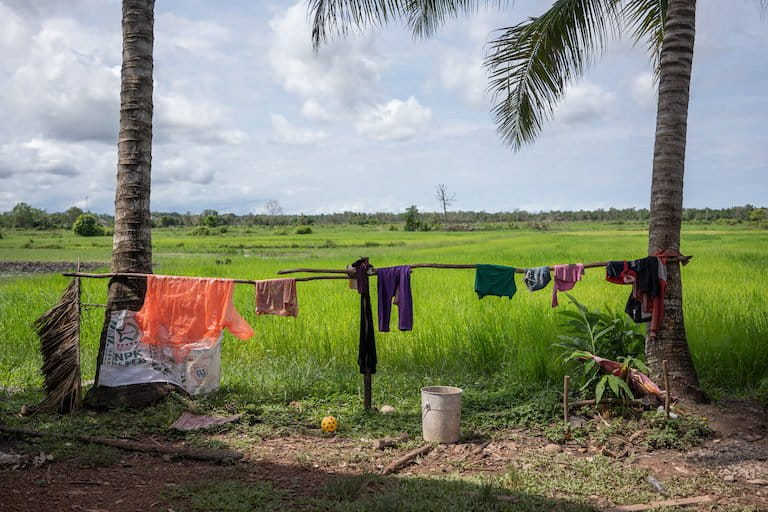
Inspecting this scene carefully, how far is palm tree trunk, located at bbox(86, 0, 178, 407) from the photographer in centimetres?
584

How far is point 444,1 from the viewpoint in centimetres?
715

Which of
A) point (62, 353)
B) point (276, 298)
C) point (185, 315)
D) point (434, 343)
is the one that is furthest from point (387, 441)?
point (62, 353)

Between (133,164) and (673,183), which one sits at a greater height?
(133,164)

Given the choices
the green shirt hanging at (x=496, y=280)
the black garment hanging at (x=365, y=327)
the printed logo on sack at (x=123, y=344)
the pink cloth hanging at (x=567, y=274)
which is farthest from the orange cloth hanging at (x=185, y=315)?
the pink cloth hanging at (x=567, y=274)

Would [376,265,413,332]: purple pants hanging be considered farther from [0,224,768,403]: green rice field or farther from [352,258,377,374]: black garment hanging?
[0,224,768,403]: green rice field

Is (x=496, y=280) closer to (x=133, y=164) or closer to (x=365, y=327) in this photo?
(x=365, y=327)

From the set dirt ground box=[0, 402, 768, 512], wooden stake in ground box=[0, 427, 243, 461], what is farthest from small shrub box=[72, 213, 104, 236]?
dirt ground box=[0, 402, 768, 512]

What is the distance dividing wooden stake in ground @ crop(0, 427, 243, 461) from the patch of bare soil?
58.8 ft

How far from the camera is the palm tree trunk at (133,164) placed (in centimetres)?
584

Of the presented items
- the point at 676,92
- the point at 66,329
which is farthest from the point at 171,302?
the point at 676,92

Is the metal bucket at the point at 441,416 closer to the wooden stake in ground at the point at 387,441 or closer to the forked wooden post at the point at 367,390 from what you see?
the wooden stake in ground at the point at 387,441

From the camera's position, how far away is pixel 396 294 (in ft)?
17.7

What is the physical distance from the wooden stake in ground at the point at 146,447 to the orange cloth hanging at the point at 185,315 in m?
1.19

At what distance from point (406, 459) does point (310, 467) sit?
0.68 metres
